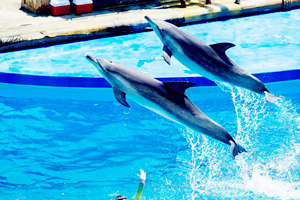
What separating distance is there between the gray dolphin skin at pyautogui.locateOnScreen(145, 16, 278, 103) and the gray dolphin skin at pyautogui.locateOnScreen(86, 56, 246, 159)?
0.31 metres

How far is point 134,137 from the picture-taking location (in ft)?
22.7

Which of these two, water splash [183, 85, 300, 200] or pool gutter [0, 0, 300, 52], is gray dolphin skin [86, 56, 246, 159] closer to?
water splash [183, 85, 300, 200]

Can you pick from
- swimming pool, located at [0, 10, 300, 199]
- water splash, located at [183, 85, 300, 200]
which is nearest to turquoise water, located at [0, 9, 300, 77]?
swimming pool, located at [0, 10, 300, 199]

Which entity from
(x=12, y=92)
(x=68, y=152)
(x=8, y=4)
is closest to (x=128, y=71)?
(x=68, y=152)

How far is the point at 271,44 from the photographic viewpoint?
927 centimetres

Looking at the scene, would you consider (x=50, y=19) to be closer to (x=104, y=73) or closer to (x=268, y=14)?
(x=268, y=14)

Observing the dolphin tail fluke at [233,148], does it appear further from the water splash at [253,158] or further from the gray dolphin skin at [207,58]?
the water splash at [253,158]

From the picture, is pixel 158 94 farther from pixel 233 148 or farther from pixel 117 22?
pixel 117 22

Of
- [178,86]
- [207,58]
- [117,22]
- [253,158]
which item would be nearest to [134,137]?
[253,158]

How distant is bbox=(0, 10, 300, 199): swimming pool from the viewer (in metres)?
5.98

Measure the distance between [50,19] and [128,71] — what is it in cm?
654

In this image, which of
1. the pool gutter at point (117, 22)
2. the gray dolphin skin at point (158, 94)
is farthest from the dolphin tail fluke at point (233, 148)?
the pool gutter at point (117, 22)

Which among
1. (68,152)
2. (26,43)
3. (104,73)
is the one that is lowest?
(68,152)

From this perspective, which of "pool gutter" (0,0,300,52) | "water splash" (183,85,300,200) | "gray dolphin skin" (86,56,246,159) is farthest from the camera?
"pool gutter" (0,0,300,52)
